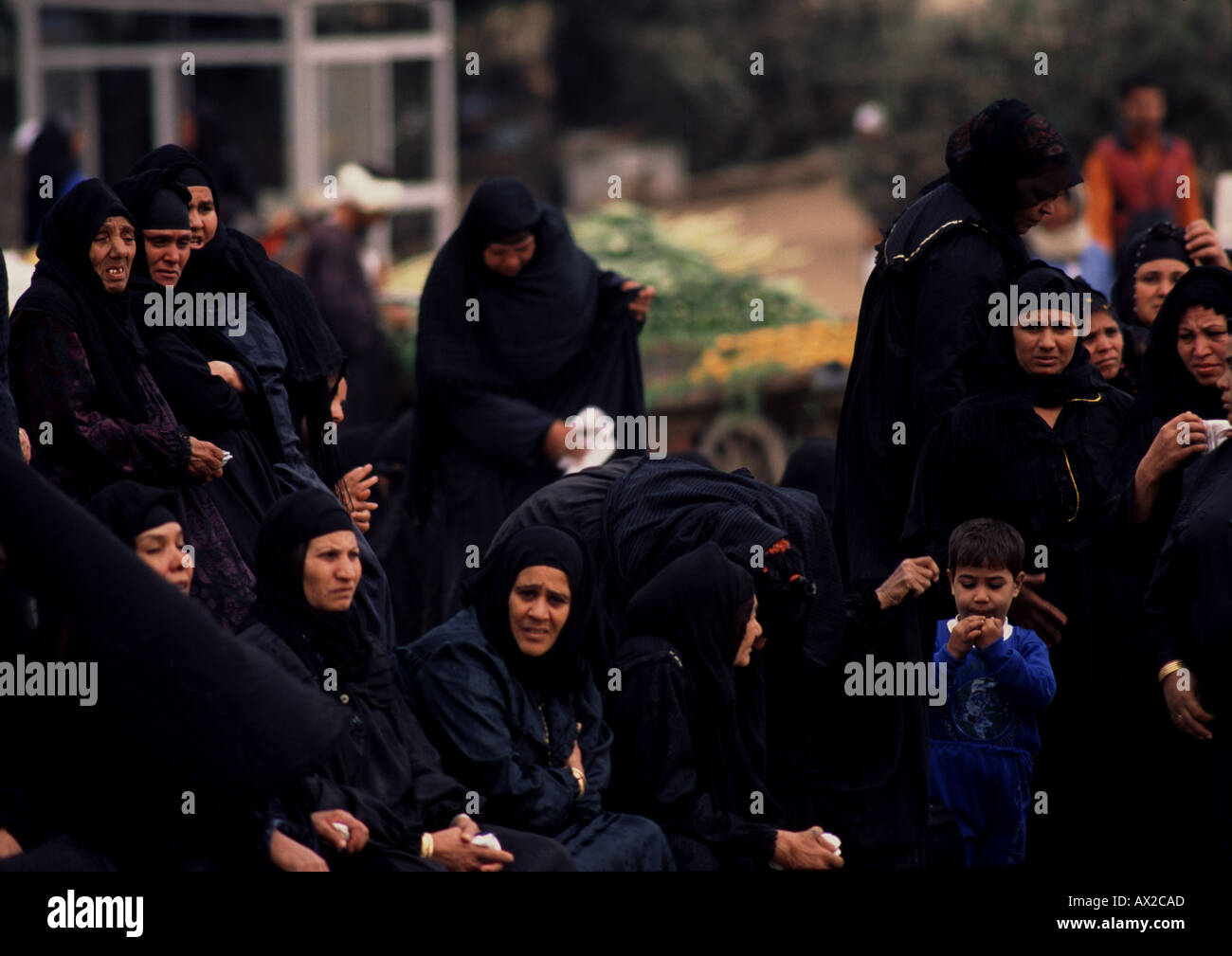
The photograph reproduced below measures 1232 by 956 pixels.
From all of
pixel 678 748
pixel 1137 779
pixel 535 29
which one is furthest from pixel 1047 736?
pixel 535 29

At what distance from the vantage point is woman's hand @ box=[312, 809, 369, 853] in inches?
160

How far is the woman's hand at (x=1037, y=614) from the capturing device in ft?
16.6

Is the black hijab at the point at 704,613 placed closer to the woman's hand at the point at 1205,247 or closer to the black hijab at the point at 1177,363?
the black hijab at the point at 1177,363

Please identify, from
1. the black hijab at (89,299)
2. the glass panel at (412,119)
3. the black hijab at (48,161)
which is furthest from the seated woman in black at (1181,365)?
the glass panel at (412,119)

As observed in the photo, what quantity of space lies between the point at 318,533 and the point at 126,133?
11612 millimetres

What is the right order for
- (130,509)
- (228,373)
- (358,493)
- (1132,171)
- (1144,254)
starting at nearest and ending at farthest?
(130,509)
(228,373)
(358,493)
(1144,254)
(1132,171)

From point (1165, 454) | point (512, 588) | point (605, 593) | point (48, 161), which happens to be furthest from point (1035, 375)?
point (48, 161)

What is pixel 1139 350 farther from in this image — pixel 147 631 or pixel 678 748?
pixel 147 631

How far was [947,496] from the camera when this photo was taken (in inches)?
201

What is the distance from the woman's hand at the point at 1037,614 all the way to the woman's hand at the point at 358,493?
5.63 ft

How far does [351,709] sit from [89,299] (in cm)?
114

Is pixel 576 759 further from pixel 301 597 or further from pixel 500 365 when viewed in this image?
pixel 500 365

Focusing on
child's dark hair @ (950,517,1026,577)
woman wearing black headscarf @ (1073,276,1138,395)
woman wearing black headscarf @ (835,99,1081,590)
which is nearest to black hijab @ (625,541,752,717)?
child's dark hair @ (950,517,1026,577)

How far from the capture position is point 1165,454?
185 inches
